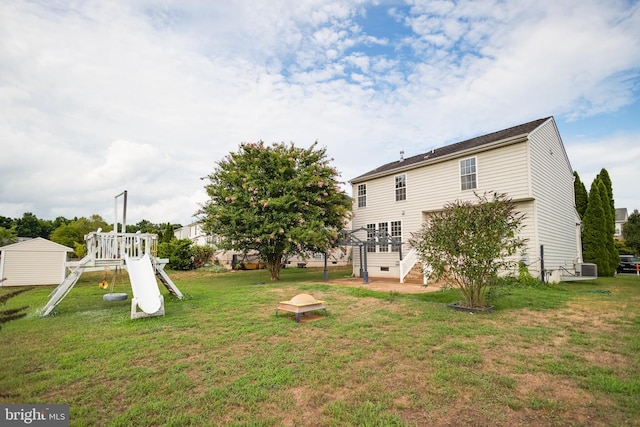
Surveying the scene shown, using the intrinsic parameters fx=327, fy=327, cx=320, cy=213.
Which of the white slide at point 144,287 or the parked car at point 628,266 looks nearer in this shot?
the white slide at point 144,287

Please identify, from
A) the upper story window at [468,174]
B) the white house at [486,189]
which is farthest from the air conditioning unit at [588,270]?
the upper story window at [468,174]

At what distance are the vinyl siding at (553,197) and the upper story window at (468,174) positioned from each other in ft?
7.24

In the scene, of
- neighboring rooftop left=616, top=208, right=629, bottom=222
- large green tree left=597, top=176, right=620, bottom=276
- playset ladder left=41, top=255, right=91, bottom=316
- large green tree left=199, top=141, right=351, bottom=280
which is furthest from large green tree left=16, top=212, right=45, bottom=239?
neighboring rooftop left=616, top=208, right=629, bottom=222

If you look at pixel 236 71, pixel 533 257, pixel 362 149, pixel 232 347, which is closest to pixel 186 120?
pixel 236 71

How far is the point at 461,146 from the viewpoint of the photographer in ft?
52.0

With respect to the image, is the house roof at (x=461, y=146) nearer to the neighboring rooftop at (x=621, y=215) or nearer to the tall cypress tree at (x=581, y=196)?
the tall cypress tree at (x=581, y=196)

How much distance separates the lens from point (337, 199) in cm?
1609

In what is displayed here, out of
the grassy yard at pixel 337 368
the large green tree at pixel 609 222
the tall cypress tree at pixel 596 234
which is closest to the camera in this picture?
the grassy yard at pixel 337 368

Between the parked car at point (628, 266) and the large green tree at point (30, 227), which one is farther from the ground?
the large green tree at point (30, 227)

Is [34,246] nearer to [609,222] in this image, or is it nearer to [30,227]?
[609,222]

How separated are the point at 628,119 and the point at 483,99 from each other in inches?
255

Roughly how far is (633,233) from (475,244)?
1386 inches

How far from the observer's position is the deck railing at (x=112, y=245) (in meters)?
9.18

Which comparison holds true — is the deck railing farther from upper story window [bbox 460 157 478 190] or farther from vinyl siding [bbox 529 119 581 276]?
vinyl siding [bbox 529 119 581 276]
